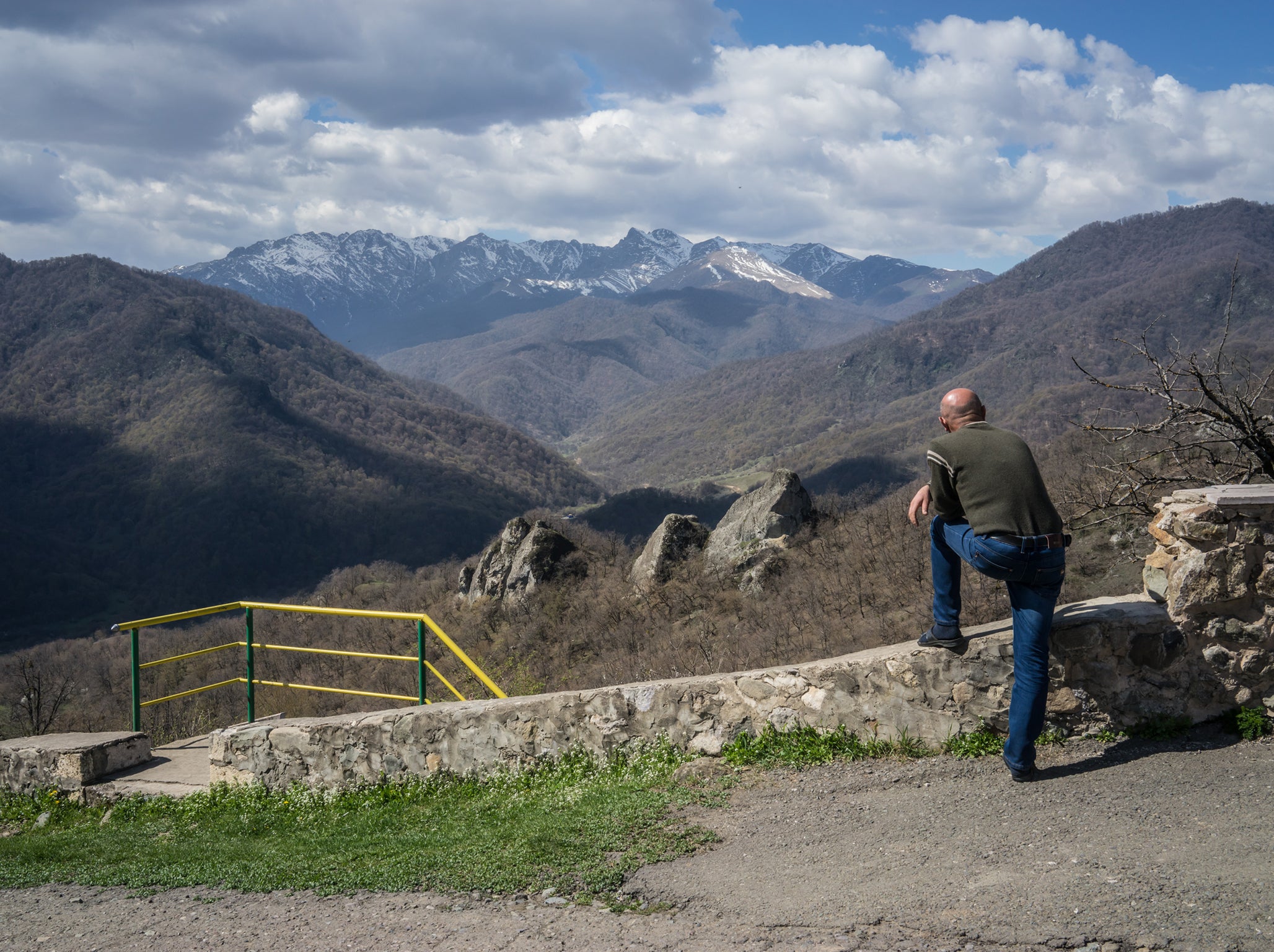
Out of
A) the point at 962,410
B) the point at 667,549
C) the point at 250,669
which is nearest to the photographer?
the point at 962,410

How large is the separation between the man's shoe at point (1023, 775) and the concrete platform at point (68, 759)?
7545 millimetres

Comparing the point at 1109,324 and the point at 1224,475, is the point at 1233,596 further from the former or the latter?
the point at 1109,324

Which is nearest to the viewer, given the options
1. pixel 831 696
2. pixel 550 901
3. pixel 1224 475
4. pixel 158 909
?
pixel 550 901

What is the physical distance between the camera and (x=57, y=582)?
96.6m

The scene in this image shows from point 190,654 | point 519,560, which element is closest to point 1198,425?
point 190,654

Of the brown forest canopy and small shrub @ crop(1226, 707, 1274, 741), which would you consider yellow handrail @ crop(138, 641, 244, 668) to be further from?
the brown forest canopy

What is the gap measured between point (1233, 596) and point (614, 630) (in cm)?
1636

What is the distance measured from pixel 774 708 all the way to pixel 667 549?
16844 millimetres

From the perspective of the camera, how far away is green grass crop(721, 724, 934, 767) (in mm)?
5371

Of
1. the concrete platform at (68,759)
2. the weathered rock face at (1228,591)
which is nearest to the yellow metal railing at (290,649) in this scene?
the concrete platform at (68,759)

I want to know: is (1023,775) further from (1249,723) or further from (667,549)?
(667,549)

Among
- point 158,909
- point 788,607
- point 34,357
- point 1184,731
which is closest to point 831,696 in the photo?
point 1184,731

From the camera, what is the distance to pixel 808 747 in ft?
18.3

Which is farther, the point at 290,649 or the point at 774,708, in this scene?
the point at 290,649
